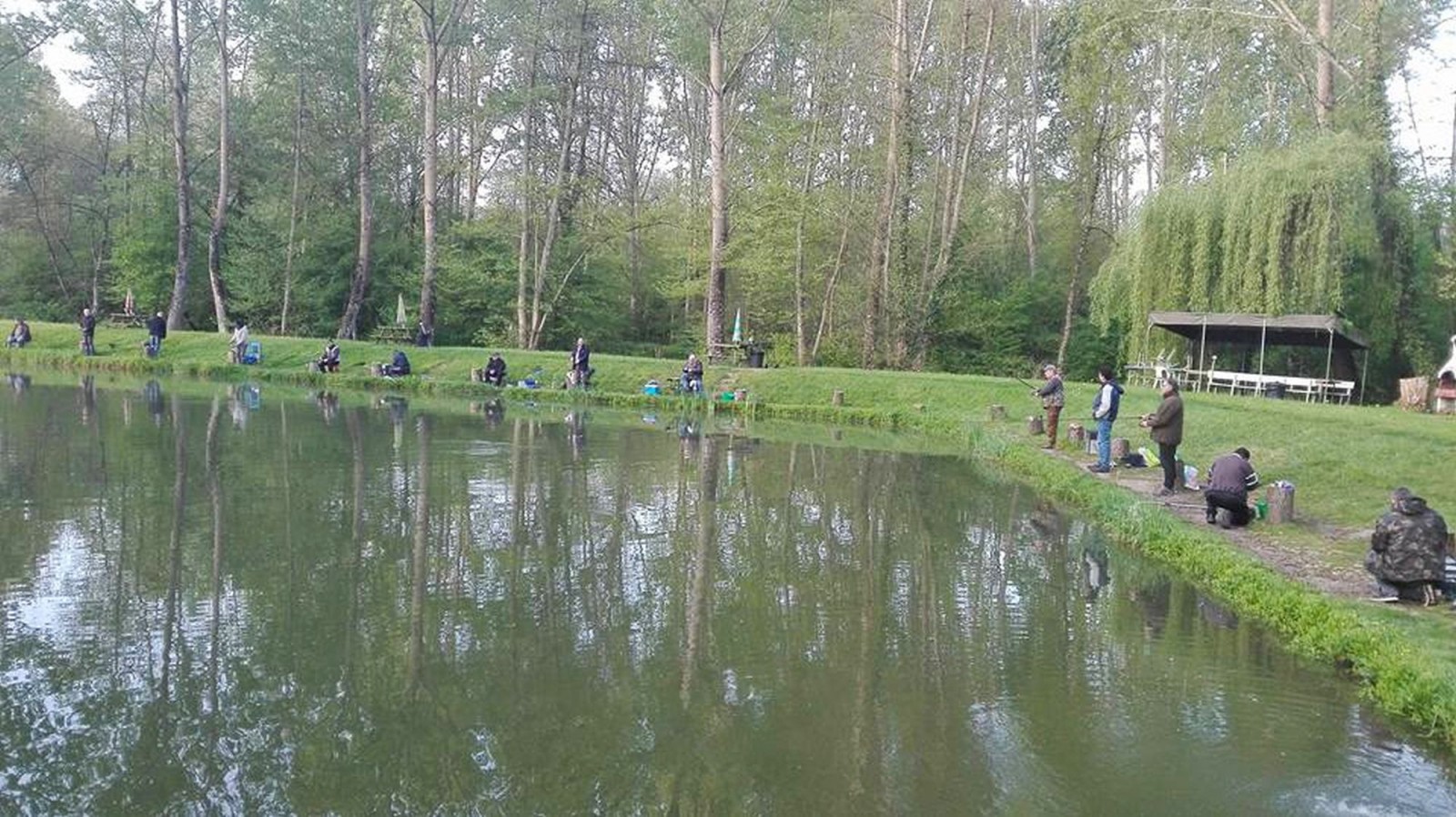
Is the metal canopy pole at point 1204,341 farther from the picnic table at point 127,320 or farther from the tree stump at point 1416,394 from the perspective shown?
the picnic table at point 127,320

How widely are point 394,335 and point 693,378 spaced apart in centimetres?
1380

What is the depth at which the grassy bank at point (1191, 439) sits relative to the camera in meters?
7.32

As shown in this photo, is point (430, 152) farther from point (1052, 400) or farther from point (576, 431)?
point (1052, 400)

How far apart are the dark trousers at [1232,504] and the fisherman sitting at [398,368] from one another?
22.4 metres

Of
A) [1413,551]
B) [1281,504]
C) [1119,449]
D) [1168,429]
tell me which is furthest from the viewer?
[1119,449]

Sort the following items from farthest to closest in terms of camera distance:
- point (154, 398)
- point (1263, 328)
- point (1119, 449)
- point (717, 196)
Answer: point (717, 196)
point (1263, 328)
point (154, 398)
point (1119, 449)

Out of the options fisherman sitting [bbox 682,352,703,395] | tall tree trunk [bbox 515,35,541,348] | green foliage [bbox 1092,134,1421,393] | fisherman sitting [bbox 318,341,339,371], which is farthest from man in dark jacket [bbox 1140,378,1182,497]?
tall tree trunk [bbox 515,35,541,348]

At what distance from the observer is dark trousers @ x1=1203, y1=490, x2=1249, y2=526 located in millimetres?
11594

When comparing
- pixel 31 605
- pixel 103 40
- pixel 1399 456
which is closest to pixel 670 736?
pixel 31 605

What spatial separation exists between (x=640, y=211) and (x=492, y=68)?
26.8 ft

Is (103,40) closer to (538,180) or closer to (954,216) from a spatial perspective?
(538,180)

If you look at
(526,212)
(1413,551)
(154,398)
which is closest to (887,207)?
(526,212)

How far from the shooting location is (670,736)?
17.5ft

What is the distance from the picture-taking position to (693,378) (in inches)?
1057
